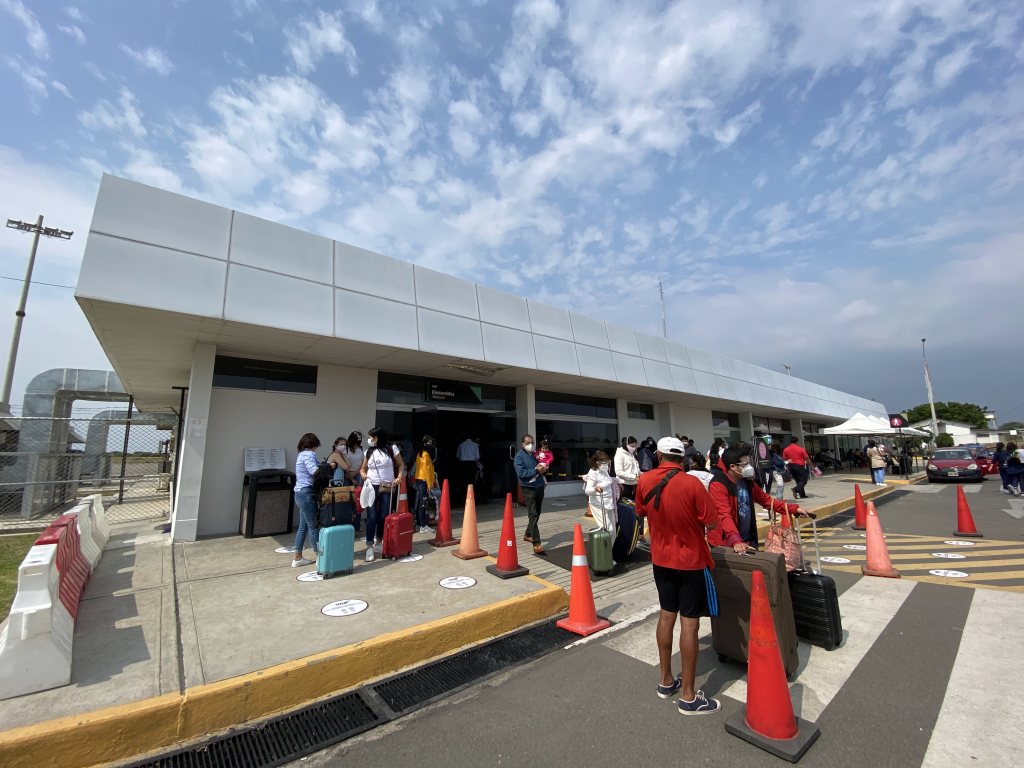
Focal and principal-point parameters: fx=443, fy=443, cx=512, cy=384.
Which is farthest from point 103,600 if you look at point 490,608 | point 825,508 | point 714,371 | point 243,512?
point 714,371

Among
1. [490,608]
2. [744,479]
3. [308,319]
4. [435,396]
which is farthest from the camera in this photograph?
[435,396]

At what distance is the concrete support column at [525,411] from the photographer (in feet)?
43.1

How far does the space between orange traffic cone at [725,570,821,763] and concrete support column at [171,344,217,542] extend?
8376 millimetres

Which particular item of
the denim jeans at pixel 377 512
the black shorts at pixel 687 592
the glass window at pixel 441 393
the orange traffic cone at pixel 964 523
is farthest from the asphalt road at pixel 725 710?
the glass window at pixel 441 393

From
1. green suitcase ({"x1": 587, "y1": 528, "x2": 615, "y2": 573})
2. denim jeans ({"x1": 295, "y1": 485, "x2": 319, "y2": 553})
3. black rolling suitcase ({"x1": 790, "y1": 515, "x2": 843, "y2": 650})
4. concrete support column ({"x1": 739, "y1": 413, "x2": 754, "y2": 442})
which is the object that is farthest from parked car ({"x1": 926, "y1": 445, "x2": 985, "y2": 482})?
denim jeans ({"x1": 295, "y1": 485, "x2": 319, "y2": 553})

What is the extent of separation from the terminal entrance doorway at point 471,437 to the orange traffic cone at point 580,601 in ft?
21.0

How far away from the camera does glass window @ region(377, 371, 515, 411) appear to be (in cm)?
1070

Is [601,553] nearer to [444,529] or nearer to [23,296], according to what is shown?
[444,529]

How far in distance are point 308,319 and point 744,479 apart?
Answer: 6.69 metres

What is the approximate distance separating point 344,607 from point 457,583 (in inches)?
52.7

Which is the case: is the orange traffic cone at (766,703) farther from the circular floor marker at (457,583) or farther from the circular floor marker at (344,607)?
the circular floor marker at (344,607)

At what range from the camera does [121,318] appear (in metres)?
6.37

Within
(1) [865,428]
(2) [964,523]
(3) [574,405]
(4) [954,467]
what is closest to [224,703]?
(2) [964,523]

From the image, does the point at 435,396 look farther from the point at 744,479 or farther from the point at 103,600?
the point at 744,479
